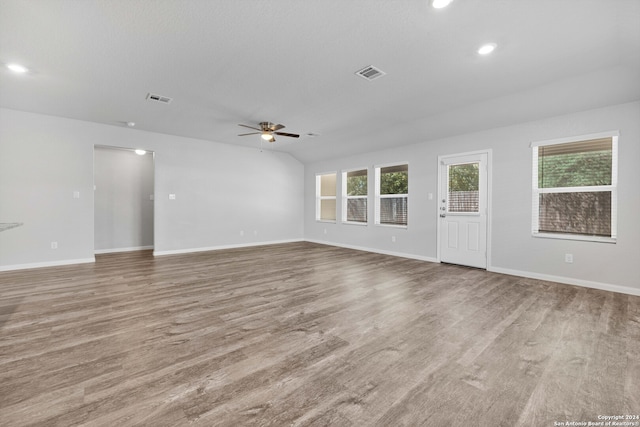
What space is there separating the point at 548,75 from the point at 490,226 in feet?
7.91

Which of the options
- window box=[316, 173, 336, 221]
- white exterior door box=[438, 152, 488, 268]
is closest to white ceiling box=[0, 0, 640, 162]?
white exterior door box=[438, 152, 488, 268]

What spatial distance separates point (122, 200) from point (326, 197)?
525 centimetres

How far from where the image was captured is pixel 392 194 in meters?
6.38

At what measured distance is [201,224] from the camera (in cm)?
660

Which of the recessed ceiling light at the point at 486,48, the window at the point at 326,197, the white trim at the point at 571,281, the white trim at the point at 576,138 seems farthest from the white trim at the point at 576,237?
the window at the point at 326,197

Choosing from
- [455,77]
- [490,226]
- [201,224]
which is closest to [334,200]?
[201,224]

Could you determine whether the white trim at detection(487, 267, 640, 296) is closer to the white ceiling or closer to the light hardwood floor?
the light hardwood floor

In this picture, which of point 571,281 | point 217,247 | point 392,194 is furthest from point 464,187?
point 217,247

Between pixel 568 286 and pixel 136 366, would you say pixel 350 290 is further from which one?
pixel 568 286

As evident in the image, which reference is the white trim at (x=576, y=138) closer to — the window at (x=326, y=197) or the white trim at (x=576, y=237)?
the white trim at (x=576, y=237)

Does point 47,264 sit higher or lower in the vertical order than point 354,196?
lower

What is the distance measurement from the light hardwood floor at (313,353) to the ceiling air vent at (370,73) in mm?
2665

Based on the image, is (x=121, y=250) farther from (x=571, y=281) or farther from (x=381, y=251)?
(x=571, y=281)

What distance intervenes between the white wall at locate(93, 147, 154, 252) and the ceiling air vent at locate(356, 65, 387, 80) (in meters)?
6.14
